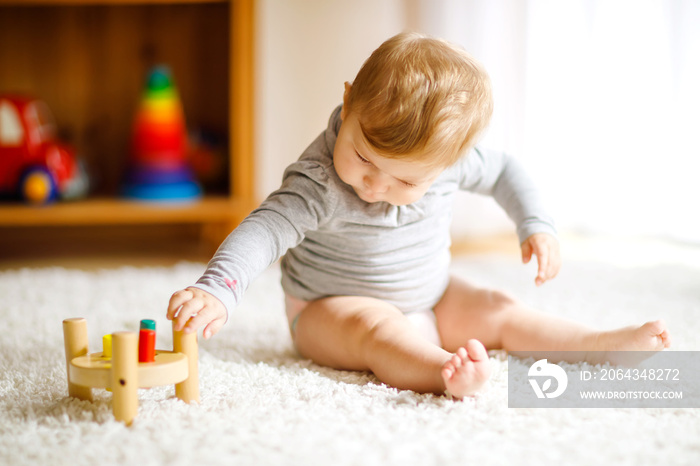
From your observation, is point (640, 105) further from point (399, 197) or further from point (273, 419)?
point (273, 419)

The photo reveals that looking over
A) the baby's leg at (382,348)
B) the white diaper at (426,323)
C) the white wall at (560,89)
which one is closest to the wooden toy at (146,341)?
the baby's leg at (382,348)

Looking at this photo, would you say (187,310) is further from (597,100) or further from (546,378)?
(597,100)

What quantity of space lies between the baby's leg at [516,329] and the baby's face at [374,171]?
200 mm

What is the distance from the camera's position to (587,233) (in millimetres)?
1847

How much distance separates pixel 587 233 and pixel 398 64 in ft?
4.17

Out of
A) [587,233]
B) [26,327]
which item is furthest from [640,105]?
[26,327]

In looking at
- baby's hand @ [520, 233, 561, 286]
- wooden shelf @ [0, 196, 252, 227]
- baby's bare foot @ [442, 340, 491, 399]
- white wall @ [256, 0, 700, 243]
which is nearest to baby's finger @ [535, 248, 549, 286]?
baby's hand @ [520, 233, 561, 286]

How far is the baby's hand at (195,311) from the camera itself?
2.13 feet

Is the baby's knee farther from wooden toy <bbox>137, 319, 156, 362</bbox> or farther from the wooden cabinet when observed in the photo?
the wooden cabinet

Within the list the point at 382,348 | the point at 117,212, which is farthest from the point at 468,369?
the point at 117,212

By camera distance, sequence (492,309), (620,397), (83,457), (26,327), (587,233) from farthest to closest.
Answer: (587,233) < (26,327) < (492,309) < (620,397) < (83,457)

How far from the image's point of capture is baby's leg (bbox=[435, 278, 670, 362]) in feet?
2.50

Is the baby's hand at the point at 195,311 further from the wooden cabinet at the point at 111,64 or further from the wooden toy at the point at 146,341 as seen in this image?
the wooden cabinet at the point at 111,64

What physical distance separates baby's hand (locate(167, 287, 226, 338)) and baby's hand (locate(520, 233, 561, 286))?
0.41 metres
